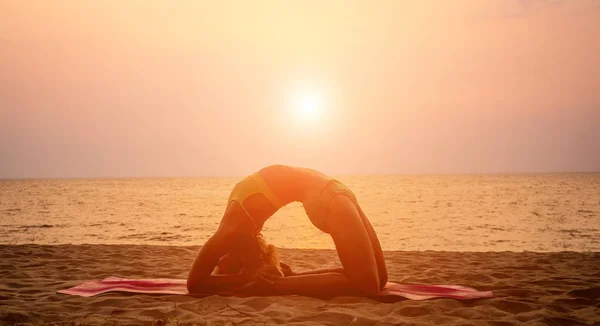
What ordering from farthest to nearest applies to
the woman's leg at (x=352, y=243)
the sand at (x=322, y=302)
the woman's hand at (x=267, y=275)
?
the woman's hand at (x=267, y=275) → the woman's leg at (x=352, y=243) → the sand at (x=322, y=302)

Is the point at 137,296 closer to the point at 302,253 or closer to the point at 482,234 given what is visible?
the point at 302,253

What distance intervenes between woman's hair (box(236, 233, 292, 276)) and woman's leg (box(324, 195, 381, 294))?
0.61 m

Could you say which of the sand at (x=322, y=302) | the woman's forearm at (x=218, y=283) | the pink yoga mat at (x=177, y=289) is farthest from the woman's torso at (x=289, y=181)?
the pink yoga mat at (x=177, y=289)

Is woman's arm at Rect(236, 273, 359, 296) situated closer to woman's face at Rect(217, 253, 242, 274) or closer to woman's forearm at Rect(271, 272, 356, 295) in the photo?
woman's forearm at Rect(271, 272, 356, 295)

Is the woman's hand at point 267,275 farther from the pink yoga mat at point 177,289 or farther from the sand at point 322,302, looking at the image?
the pink yoga mat at point 177,289

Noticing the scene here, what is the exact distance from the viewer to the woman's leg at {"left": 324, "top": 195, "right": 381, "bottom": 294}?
13.6ft

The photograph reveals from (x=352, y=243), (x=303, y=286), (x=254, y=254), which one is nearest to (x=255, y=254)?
(x=254, y=254)

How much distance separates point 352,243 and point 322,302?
615 mm

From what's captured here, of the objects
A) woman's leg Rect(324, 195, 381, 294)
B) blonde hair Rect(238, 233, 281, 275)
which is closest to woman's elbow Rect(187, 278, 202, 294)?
blonde hair Rect(238, 233, 281, 275)

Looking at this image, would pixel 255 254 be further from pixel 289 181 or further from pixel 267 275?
pixel 289 181

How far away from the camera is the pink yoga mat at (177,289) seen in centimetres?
454

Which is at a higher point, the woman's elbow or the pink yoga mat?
the woman's elbow

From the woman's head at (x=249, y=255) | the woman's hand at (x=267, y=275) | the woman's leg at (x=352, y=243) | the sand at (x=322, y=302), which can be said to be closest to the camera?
the sand at (x=322, y=302)

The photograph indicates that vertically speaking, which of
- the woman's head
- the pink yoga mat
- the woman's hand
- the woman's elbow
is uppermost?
the woman's head
